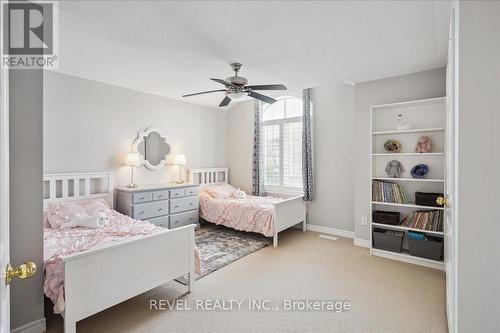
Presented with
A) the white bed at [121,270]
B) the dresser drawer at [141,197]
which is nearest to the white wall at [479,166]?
the white bed at [121,270]

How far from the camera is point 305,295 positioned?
2617 mm

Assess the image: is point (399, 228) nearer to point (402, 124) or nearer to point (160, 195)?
point (402, 124)

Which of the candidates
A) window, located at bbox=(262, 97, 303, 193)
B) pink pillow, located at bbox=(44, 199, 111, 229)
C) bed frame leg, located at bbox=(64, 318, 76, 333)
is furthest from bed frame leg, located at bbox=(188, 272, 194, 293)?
window, located at bbox=(262, 97, 303, 193)

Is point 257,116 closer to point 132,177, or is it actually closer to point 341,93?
point 341,93

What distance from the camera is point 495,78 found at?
1021 millimetres

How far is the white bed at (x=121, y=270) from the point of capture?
1866 mm

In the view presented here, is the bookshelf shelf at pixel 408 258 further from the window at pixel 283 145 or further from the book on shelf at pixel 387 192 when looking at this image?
the window at pixel 283 145

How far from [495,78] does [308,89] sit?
3.88 metres

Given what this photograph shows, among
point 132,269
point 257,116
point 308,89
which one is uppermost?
point 308,89

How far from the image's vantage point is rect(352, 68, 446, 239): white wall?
361 centimetres

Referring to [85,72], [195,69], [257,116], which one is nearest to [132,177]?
[85,72]

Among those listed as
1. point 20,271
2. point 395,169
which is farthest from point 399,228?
point 20,271

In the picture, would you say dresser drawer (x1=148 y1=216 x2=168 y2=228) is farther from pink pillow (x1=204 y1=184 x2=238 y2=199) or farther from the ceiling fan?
the ceiling fan

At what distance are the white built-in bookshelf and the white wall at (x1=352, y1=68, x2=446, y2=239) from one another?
0.12m
